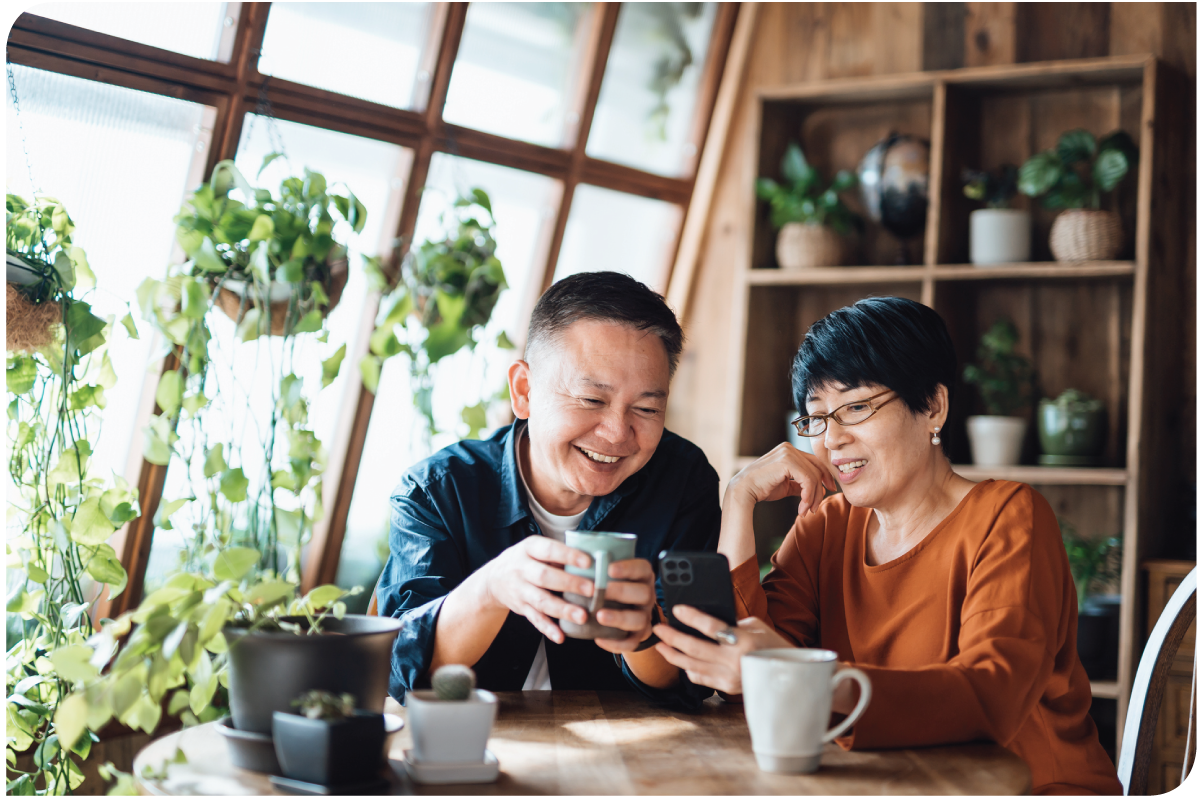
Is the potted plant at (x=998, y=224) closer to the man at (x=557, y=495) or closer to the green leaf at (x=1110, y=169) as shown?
the green leaf at (x=1110, y=169)

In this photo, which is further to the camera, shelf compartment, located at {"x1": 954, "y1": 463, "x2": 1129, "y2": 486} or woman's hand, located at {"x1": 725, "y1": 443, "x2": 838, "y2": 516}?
shelf compartment, located at {"x1": 954, "y1": 463, "x2": 1129, "y2": 486}

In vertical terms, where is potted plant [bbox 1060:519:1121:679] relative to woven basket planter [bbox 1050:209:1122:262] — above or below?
below

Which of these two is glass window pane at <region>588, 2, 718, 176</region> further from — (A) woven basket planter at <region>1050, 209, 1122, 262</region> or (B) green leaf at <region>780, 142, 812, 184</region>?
(A) woven basket planter at <region>1050, 209, 1122, 262</region>

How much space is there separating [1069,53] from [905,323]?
2353 millimetres

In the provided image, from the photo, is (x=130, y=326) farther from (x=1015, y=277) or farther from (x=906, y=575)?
(x=1015, y=277)

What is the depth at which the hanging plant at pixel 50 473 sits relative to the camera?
5.87 ft

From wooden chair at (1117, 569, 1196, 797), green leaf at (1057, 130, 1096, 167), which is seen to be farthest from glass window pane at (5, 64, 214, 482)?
green leaf at (1057, 130, 1096, 167)

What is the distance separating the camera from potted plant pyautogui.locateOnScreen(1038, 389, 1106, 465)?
3037 millimetres

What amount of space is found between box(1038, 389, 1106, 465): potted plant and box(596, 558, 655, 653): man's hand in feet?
7.63

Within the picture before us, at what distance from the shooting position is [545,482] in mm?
1727

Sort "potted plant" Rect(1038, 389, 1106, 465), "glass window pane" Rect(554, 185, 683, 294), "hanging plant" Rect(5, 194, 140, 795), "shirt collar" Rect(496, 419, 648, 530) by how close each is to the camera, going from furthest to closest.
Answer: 1. "glass window pane" Rect(554, 185, 683, 294)
2. "potted plant" Rect(1038, 389, 1106, 465)
3. "hanging plant" Rect(5, 194, 140, 795)
4. "shirt collar" Rect(496, 419, 648, 530)

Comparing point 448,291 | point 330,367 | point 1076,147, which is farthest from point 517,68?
point 1076,147

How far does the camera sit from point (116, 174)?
2588 millimetres

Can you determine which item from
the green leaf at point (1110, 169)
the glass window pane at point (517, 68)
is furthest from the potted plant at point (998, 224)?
the glass window pane at point (517, 68)
